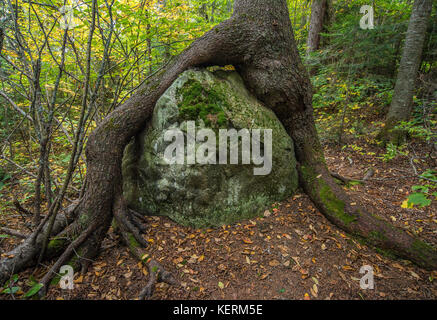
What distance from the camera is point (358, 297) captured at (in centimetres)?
245

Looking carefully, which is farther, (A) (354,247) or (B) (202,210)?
(B) (202,210)

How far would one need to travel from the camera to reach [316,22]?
8648 millimetres

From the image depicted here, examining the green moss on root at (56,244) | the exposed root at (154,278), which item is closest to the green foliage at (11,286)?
the green moss on root at (56,244)

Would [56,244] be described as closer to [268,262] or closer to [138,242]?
[138,242]

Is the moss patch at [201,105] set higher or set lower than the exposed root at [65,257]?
higher

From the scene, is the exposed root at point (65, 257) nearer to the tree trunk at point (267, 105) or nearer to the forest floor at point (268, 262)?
the tree trunk at point (267, 105)

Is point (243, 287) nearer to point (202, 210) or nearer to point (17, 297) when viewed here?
point (202, 210)

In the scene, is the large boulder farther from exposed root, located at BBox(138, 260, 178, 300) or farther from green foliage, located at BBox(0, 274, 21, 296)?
green foliage, located at BBox(0, 274, 21, 296)

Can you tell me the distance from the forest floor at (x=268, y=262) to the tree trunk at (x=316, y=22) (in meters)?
7.70

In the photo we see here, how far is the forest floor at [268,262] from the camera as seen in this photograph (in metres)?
2.52

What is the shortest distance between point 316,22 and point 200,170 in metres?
9.44

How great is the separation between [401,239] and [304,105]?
268cm

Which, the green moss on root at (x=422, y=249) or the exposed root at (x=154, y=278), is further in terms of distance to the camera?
the green moss on root at (x=422, y=249)

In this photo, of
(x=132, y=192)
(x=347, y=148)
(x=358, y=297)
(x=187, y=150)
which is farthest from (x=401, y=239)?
(x=132, y=192)
